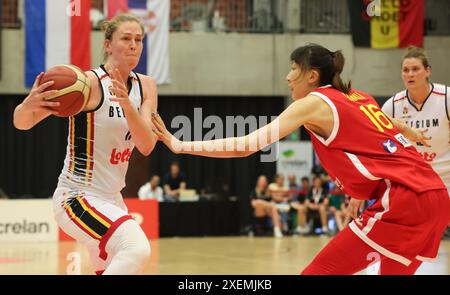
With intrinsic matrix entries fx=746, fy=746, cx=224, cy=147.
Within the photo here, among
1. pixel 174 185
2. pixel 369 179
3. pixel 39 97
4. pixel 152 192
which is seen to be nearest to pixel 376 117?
pixel 369 179

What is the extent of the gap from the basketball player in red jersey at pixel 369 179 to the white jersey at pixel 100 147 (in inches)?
39.1

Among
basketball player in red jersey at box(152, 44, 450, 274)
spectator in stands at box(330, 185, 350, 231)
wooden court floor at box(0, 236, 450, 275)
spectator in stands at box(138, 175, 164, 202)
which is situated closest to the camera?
basketball player in red jersey at box(152, 44, 450, 274)

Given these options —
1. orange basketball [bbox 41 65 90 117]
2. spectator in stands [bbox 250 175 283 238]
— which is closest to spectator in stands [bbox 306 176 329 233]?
spectator in stands [bbox 250 175 283 238]

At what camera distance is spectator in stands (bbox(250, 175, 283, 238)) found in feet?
59.6

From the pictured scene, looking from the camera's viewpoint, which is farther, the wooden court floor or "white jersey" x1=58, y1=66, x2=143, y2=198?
the wooden court floor

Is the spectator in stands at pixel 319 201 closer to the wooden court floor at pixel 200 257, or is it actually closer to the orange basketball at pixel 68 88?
the wooden court floor at pixel 200 257

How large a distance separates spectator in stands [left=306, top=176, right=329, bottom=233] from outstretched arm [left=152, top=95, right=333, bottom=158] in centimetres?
1393

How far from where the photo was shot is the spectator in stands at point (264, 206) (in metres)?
18.2

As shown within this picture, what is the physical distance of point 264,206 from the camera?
60.2 feet

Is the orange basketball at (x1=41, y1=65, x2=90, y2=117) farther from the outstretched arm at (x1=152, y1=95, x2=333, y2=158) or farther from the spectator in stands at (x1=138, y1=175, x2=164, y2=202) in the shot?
the spectator in stands at (x1=138, y1=175, x2=164, y2=202)

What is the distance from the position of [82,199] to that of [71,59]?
14322mm

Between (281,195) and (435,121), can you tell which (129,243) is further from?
(281,195)

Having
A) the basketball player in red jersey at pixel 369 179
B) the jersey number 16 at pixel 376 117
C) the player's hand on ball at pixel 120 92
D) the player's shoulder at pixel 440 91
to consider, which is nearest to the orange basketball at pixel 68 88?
the player's hand on ball at pixel 120 92
